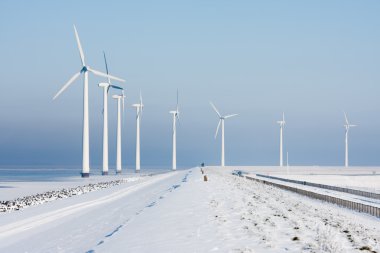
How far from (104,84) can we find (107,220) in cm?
9364

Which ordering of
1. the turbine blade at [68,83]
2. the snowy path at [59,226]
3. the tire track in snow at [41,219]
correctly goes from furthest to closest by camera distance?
the turbine blade at [68,83]
the tire track in snow at [41,219]
the snowy path at [59,226]

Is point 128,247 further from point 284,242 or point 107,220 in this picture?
point 107,220

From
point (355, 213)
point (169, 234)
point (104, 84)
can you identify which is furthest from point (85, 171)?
point (169, 234)

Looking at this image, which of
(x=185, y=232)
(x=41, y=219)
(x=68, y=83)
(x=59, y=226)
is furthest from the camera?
(x=68, y=83)

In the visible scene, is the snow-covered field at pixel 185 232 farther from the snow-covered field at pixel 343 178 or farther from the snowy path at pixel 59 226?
the snow-covered field at pixel 343 178

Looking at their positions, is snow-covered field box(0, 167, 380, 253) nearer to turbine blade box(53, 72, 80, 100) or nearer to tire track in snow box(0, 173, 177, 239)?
tire track in snow box(0, 173, 177, 239)

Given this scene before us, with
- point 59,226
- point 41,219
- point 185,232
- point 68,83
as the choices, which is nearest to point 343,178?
point 68,83

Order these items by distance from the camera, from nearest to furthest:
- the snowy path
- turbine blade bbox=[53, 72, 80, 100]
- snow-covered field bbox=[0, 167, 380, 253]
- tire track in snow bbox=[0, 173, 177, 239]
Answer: snow-covered field bbox=[0, 167, 380, 253] → the snowy path → tire track in snow bbox=[0, 173, 177, 239] → turbine blade bbox=[53, 72, 80, 100]

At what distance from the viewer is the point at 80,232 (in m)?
28.0

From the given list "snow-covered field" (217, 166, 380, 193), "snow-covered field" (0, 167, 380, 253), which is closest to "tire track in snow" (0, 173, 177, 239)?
"snow-covered field" (0, 167, 380, 253)

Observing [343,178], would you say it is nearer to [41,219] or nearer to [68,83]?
[68,83]

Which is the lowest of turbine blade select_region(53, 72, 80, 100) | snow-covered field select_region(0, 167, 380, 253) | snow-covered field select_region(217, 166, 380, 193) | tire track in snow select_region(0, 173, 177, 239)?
snow-covered field select_region(217, 166, 380, 193)

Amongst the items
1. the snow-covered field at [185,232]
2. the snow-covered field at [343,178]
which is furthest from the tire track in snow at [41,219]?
the snow-covered field at [343,178]

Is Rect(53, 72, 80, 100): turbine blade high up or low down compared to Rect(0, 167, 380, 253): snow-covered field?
up
